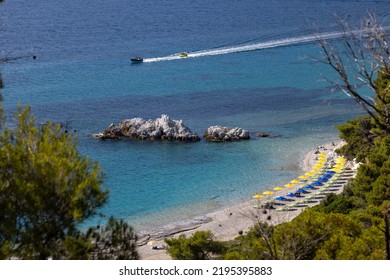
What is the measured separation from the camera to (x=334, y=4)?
108562 mm

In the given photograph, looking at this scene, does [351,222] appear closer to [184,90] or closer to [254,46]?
[184,90]

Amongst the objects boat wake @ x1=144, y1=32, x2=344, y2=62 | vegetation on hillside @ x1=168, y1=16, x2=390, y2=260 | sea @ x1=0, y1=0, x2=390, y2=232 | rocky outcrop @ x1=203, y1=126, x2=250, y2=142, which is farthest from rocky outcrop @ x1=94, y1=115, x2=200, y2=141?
boat wake @ x1=144, y1=32, x2=344, y2=62

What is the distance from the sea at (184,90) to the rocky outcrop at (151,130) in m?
0.75

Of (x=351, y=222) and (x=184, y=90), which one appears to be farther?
(x=184, y=90)

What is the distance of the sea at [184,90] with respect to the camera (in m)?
38.3

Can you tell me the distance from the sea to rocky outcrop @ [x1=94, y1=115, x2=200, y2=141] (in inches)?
29.5

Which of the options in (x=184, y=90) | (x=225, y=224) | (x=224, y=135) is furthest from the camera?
(x=184, y=90)

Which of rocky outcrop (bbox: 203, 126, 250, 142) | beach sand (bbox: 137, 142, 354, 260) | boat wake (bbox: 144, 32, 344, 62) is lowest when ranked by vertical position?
beach sand (bbox: 137, 142, 354, 260)

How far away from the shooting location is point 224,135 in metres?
45.9

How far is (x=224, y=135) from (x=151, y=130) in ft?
18.2

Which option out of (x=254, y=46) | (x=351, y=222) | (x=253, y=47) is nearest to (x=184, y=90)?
(x=253, y=47)

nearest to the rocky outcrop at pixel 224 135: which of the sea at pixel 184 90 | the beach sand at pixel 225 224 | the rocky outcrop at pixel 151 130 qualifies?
the sea at pixel 184 90

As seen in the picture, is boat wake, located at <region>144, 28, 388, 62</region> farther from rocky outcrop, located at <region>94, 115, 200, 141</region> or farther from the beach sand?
the beach sand

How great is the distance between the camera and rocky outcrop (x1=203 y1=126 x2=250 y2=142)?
45.9m
